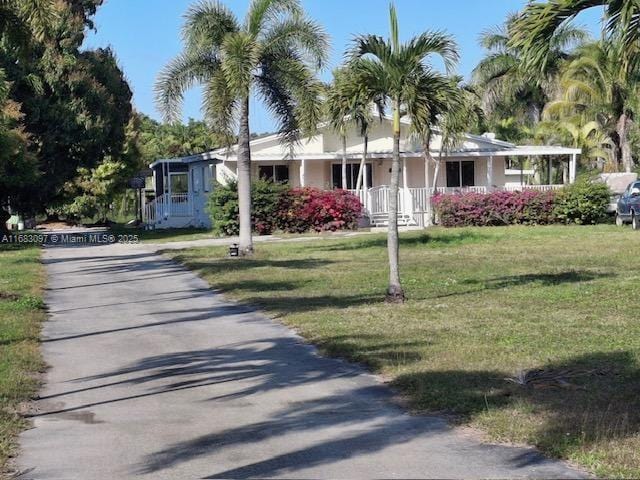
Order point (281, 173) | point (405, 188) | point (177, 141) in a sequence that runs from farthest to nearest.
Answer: point (177, 141)
point (281, 173)
point (405, 188)

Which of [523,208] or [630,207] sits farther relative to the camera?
[523,208]

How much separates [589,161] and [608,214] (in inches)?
538

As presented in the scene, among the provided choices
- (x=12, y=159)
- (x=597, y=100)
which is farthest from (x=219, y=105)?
(x=597, y=100)

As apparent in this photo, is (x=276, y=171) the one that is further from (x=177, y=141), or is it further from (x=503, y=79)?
(x=177, y=141)

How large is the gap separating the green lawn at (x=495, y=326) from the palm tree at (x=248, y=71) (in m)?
3.51

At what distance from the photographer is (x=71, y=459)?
6.63 meters

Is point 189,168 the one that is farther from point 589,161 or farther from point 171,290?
point 171,290

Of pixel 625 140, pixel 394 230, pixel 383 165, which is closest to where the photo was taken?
pixel 394 230

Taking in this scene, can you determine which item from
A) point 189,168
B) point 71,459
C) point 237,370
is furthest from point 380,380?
point 189,168

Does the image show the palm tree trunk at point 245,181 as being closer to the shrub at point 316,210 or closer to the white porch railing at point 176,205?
the shrub at point 316,210

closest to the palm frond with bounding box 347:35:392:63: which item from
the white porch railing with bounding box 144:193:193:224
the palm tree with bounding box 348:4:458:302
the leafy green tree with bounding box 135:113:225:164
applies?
the palm tree with bounding box 348:4:458:302

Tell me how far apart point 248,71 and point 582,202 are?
1762 centimetres

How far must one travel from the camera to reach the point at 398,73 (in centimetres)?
1428

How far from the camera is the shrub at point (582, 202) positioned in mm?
36000
